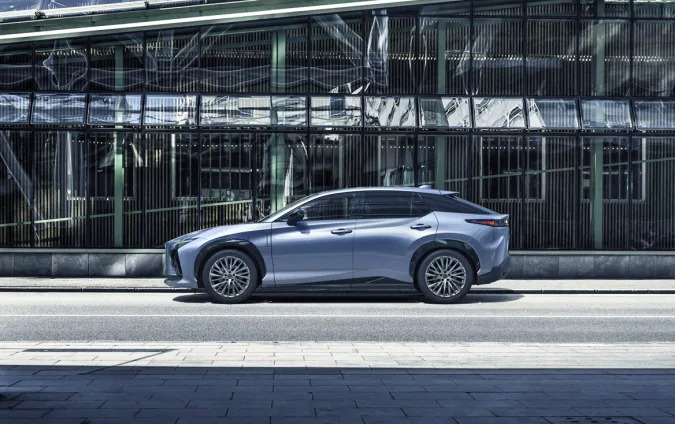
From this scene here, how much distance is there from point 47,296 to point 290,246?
13.7 feet

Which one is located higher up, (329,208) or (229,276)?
(329,208)

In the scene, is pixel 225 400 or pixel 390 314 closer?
pixel 225 400

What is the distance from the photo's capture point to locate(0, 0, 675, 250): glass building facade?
19.0m

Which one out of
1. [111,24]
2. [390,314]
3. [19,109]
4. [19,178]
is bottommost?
[390,314]

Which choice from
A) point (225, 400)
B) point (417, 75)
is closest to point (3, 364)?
point (225, 400)

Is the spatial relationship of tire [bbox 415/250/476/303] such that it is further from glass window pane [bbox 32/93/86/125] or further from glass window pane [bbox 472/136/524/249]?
glass window pane [bbox 32/93/86/125]

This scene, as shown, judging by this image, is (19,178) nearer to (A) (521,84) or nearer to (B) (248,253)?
(B) (248,253)

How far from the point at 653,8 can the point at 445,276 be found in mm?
9077

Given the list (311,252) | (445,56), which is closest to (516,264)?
(445,56)

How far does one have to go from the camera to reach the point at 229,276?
46.5 ft

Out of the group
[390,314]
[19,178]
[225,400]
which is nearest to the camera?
[225,400]

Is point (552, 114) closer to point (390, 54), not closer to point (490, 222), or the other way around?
point (390, 54)

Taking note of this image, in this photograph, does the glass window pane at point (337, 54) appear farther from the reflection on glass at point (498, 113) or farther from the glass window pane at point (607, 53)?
the glass window pane at point (607, 53)

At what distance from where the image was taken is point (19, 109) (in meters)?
19.0
